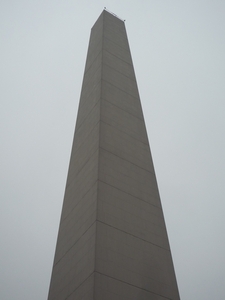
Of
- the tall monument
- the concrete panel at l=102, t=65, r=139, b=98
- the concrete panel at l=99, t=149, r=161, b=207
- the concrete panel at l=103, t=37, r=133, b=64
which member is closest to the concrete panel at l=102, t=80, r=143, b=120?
the tall monument

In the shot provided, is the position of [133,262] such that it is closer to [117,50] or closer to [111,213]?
[111,213]

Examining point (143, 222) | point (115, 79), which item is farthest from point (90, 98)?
point (143, 222)

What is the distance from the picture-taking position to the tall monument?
11961mm

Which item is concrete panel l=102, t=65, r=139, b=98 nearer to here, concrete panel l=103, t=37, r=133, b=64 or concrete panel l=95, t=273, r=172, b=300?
concrete panel l=103, t=37, r=133, b=64

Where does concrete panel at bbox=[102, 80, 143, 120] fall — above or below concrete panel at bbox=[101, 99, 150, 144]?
above

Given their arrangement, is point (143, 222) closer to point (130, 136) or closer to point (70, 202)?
point (70, 202)

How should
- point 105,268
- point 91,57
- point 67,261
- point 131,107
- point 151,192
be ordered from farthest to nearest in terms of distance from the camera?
1. point 91,57
2. point 131,107
3. point 151,192
4. point 67,261
5. point 105,268

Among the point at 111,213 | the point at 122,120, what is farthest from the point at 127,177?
the point at 122,120

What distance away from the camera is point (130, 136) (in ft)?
56.3

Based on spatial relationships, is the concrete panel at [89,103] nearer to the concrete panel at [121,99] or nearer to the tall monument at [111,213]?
the tall monument at [111,213]

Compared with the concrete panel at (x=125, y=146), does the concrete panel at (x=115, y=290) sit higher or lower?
lower

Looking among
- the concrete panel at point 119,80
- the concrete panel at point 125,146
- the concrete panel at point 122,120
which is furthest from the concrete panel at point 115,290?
the concrete panel at point 119,80

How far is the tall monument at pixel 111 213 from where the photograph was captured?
12.0 m

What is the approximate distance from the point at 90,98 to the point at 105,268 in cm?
958
